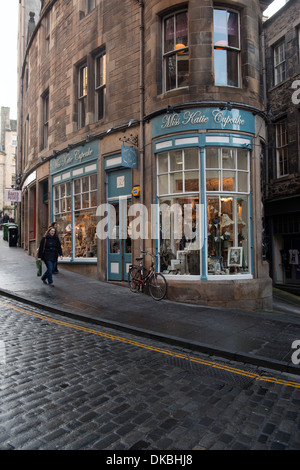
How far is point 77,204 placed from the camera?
13.9 metres

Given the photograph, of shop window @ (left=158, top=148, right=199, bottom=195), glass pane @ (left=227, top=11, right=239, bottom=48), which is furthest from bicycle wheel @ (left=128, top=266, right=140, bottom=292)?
glass pane @ (left=227, top=11, right=239, bottom=48)

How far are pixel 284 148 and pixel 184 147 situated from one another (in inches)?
358

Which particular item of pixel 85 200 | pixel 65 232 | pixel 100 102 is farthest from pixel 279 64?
pixel 65 232

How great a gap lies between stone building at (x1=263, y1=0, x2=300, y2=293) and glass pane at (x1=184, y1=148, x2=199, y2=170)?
7.49m

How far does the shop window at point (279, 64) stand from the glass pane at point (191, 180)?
10.6 m

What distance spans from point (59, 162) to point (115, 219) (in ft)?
16.4

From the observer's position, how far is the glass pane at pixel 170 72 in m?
10.2

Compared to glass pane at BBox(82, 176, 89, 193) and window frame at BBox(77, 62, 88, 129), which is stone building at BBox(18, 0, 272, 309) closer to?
glass pane at BBox(82, 176, 89, 193)

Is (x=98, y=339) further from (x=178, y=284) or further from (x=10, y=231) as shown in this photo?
(x=10, y=231)

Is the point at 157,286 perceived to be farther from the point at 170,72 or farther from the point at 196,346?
the point at 170,72

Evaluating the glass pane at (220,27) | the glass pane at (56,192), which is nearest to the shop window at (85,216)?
the glass pane at (56,192)

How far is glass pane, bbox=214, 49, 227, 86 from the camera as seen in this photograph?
9.88 m

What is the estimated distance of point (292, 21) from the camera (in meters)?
15.6
